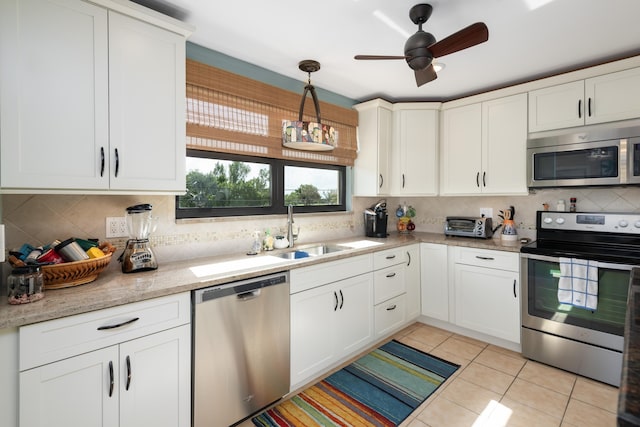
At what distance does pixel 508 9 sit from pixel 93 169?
2.41 metres

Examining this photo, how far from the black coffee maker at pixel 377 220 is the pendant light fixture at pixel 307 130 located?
3.21 feet

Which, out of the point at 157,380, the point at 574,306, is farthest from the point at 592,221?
the point at 157,380

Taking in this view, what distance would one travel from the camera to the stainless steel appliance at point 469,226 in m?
3.07

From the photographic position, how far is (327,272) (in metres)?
2.25

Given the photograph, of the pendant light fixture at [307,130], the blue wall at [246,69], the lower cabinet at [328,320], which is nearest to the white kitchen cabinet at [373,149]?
the blue wall at [246,69]

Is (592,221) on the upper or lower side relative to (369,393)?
upper

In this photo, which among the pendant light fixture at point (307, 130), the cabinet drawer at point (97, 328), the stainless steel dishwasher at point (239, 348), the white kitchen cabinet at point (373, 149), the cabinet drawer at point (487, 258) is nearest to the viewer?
the cabinet drawer at point (97, 328)

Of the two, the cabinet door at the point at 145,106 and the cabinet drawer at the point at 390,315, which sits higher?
the cabinet door at the point at 145,106

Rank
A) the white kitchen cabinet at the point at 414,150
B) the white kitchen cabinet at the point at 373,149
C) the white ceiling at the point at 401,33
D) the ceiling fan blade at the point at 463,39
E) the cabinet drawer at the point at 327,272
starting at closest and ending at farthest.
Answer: the ceiling fan blade at the point at 463,39
the white ceiling at the point at 401,33
the cabinet drawer at the point at 327,272
the white kitchen cabinet at the point at 373,149
the white kitchen cabinet at the point at 414,150

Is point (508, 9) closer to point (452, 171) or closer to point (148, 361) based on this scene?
point (452, 171)

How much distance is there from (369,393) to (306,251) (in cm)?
119

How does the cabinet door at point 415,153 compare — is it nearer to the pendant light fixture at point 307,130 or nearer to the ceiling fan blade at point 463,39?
the pendant light fixture at point 307,130

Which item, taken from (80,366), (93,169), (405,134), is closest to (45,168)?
(93,169)

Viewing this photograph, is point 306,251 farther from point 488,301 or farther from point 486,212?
point 486,212
